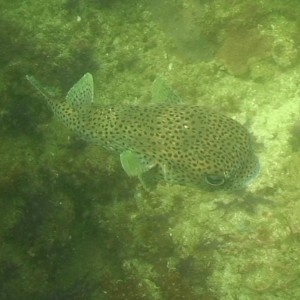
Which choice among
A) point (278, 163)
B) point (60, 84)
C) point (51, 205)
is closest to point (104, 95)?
point (60, 84)

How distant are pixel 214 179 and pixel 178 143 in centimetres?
54

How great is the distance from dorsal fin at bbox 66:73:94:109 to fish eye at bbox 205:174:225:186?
1733mm

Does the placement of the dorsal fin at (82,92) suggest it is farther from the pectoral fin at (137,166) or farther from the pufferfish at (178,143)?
the pectoral fin at (137,166)

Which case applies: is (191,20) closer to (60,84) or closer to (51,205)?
(60,84)

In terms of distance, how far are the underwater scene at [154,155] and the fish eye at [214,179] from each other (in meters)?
0.01

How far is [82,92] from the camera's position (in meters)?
4.64

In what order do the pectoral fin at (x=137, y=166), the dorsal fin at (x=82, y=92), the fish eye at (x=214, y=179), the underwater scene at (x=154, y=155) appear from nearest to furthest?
the fish eye at (x=214, y=179)
the pectoral fin at (x=137, y=166)
the underwater scene at (x=154, y=155)
the dorsal fin at (x=82, y=92)

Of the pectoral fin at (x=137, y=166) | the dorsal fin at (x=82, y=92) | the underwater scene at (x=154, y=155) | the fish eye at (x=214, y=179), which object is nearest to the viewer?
the fish eye at (x=214, y=179)

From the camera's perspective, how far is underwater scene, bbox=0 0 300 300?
14.0 ft

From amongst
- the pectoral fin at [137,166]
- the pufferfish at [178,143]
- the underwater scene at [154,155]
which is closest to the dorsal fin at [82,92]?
the underwater scene at [154,155]

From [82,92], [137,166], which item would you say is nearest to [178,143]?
[137,166]

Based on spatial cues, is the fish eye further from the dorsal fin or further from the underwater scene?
the dorsal fin

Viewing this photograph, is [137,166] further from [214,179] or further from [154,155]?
[214,179]

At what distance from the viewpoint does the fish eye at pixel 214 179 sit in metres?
3.96
